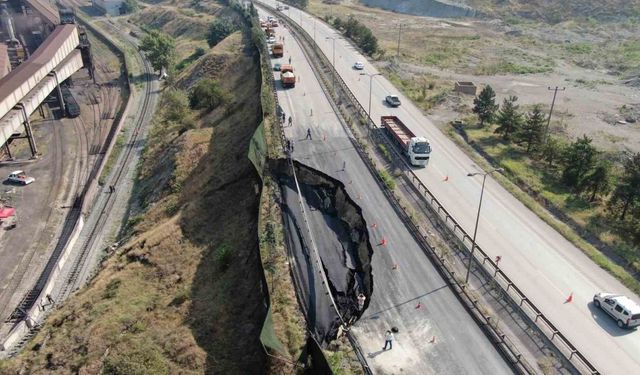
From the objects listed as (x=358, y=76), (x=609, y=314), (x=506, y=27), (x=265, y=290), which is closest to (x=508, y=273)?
(x=609, y=314)

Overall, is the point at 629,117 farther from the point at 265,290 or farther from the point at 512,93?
the point at 265,290

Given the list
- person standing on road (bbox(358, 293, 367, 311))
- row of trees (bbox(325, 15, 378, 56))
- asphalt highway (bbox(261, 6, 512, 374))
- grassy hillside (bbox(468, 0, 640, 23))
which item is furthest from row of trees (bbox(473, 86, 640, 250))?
grassy hillside (bbox(468, 0, 640, 23))

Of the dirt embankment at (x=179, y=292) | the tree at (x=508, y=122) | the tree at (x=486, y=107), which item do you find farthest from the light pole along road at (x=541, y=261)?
the dirt embankment at (x=179, y=292)

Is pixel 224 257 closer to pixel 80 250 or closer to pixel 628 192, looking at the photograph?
pixel 80 250

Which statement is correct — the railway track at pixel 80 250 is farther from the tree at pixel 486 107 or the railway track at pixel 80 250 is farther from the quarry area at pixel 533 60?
the tree at pixel 486 107

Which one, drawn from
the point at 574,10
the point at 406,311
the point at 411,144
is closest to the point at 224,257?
the point at 406,311

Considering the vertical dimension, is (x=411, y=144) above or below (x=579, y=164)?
above
